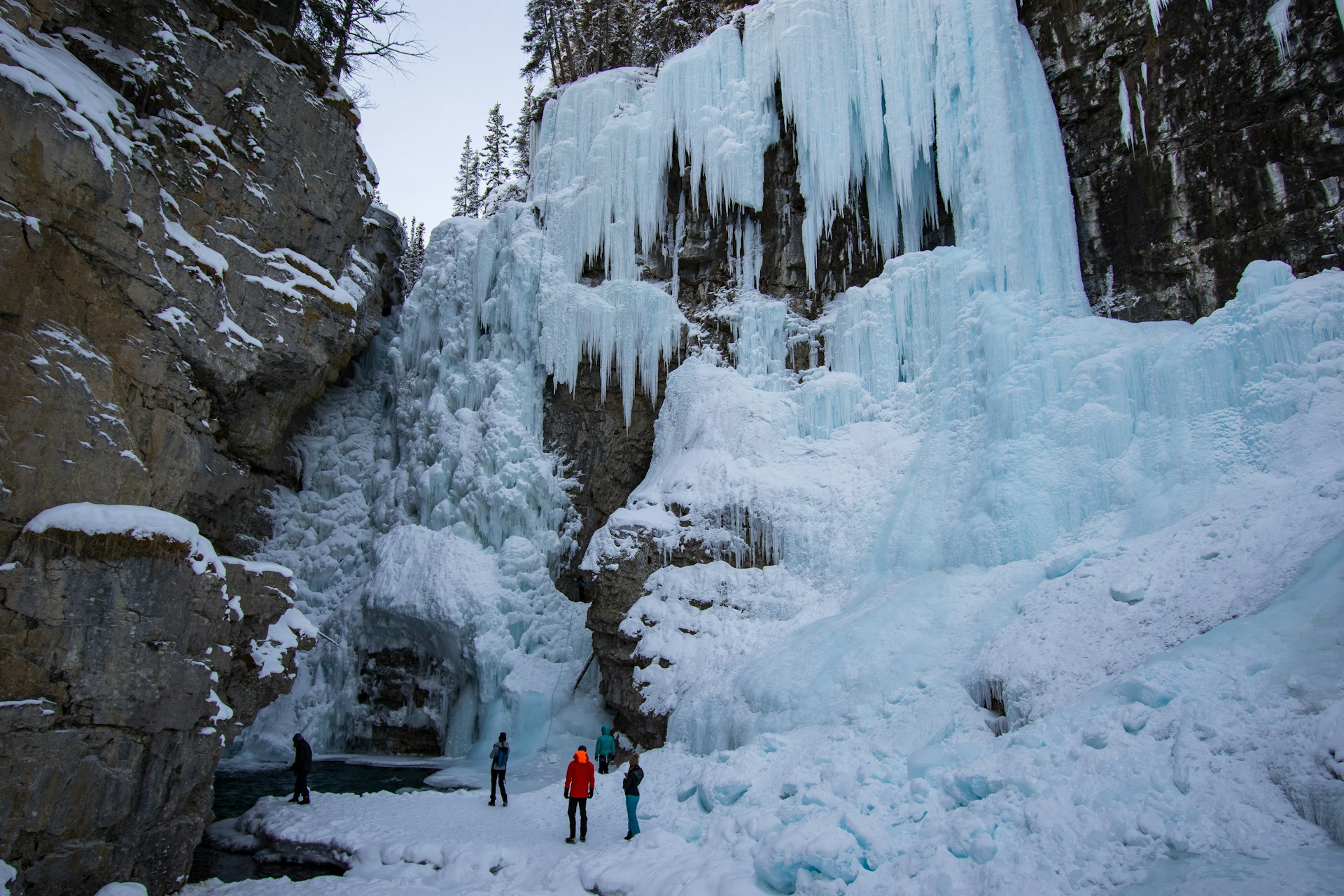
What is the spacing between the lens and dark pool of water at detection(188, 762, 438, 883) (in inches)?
361

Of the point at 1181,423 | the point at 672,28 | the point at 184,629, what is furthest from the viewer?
the point at 672,28

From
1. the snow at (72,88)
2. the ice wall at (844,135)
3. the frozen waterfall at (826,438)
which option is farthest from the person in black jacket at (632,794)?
the ice wall at (844,135)

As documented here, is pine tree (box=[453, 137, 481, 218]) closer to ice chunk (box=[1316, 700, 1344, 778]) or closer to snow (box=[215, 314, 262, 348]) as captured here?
snow (box=[215, 314, 262, 348])

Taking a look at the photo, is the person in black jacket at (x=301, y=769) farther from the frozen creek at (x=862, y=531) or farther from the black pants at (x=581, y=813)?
the black pants at (x=581, y=813)

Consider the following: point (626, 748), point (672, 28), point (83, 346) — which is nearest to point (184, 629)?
point (83, 346)

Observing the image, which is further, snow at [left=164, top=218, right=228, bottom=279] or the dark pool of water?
snow at [left=164, top=218, right=228, bottom=279]

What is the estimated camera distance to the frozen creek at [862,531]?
6109 mm

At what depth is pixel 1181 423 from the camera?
34.8 ft

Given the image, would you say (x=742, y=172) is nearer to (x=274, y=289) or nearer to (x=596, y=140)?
(x=596, y=140)

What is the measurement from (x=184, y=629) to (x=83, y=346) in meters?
3.48

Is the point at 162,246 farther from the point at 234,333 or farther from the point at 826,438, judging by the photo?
the point at 826,438

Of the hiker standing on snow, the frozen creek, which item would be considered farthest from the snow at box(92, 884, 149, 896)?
the hiker standing on snow

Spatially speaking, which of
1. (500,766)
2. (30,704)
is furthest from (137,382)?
(500,766)

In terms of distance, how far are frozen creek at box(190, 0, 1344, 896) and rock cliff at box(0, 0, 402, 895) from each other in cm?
192
